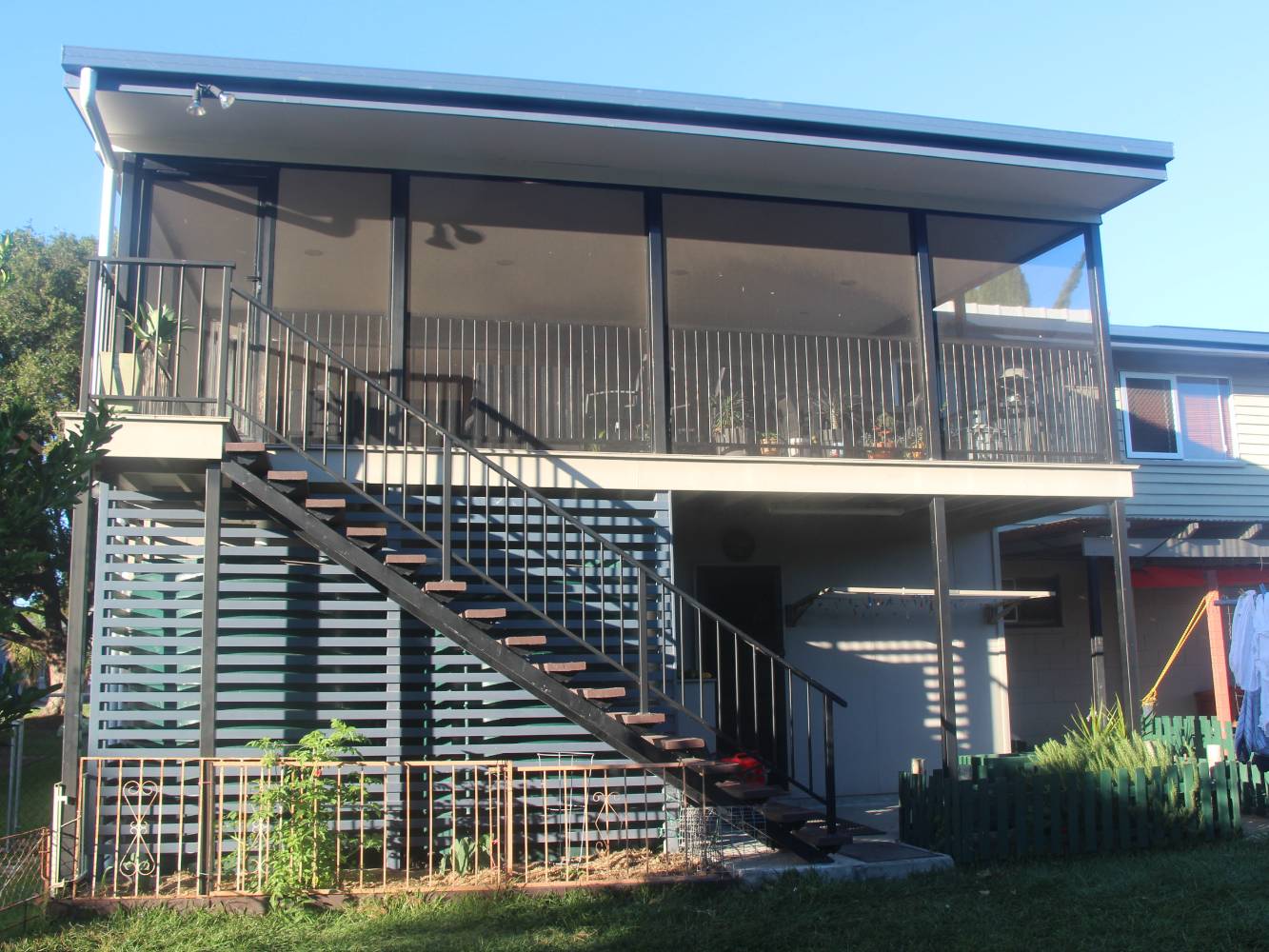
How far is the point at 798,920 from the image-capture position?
636 centimetres

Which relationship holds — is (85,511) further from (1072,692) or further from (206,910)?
(1072,692)

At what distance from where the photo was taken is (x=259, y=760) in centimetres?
684

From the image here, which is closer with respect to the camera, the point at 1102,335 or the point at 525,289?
the point at 1102,335

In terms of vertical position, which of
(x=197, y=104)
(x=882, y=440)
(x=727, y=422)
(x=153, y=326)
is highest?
(x=197, y=104)

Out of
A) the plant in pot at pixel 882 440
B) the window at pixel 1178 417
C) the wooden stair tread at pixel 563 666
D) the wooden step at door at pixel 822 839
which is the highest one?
the window at pixel 1178 417

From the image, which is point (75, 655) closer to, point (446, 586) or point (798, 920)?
point (446, 586)

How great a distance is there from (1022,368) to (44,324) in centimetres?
1553

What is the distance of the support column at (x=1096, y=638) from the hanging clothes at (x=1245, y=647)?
1.18 metres

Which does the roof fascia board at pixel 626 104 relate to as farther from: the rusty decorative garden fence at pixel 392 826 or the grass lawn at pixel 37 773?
the grass lawn at pixel 37 773

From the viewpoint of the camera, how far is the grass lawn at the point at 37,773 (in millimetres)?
10188

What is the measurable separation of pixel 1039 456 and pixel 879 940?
553 cm

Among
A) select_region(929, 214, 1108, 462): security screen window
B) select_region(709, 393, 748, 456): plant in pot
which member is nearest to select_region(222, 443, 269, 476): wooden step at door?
select_region(709, 393, 748, 456): plant in pot

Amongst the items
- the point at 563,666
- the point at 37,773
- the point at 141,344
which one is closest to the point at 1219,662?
the point at 563,666

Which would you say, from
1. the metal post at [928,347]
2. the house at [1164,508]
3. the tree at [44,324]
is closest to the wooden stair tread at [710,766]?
the metal post at [928,347]
